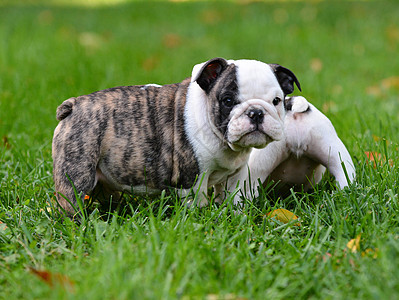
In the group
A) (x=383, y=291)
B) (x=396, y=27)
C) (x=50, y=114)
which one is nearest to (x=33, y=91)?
(x=50, y=114)

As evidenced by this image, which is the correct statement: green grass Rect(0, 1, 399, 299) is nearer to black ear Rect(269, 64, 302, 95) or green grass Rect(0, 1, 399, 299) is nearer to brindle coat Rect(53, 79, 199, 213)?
brindle coat Rect(53, 79, 199, 213)

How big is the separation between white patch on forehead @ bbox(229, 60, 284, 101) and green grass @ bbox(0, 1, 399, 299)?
0.65m

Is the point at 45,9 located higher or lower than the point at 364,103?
higher

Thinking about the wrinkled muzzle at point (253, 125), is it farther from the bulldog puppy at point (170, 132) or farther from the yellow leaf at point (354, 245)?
the yellow leaf at point (354, 245)

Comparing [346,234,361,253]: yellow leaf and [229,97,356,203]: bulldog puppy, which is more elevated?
[229,97,356,203]: bulldog puppy

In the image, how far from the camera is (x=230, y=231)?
2.92 meters

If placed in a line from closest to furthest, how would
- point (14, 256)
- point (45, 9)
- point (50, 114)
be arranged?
point (14, 256) < point (50, 114) < point (45, 9)

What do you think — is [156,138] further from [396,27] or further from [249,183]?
[396,27]

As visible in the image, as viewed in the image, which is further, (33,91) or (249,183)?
(33,91)

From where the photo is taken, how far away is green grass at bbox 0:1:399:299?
2287 mm

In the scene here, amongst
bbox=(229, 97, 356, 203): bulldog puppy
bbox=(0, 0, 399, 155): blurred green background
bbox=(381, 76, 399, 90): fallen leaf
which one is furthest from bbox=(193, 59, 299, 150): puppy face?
bbox=(381, 76, 399, 90): fallen leaf

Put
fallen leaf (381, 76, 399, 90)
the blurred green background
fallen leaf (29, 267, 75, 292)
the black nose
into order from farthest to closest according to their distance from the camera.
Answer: fallen leaf (381, 76, 399, 90), the blurred green background, the black nose, fallen leaf (29, 267, 75, 292)


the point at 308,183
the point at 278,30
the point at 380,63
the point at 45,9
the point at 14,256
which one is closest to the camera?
the point at 14,256

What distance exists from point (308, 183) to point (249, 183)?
1.75 feet
